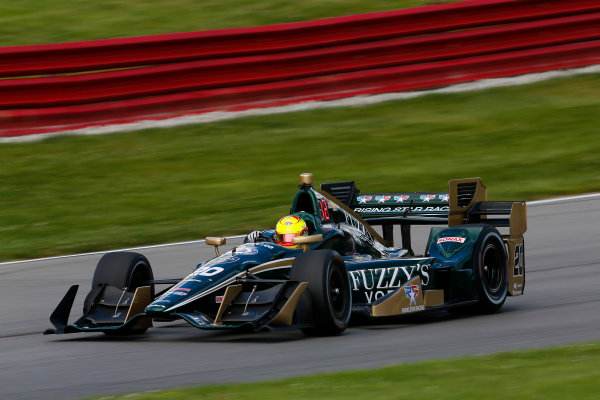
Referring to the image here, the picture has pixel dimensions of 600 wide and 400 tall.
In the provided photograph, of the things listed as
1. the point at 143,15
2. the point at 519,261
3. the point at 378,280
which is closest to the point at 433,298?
the point at 378,280

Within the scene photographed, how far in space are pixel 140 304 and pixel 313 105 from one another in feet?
34.5

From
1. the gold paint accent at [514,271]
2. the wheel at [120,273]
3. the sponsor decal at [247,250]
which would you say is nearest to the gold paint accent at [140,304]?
the wheel at [120,273]

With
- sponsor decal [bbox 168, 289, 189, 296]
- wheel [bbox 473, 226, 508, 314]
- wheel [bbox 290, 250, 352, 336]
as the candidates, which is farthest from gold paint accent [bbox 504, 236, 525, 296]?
sponsor decal [bbox 168, 289, 189, 296]

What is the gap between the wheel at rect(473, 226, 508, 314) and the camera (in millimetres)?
9852

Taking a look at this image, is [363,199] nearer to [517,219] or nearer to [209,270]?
[517,219]

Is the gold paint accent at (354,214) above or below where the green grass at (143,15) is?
below

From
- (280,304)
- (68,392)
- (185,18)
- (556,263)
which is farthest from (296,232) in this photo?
(185,18)

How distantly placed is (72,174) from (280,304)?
9310mm

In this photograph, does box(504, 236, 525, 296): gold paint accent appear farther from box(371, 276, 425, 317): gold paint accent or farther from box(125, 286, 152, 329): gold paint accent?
box(125, 286, 152, 329): gold paint accent

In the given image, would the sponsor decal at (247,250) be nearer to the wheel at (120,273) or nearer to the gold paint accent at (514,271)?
the wheel at (120,273)

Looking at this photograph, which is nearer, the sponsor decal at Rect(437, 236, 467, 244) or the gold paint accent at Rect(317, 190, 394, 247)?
the sponsor decal at Rect(437, 236, 467, 244)

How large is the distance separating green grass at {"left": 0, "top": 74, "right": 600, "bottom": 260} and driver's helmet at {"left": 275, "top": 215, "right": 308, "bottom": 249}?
4.65m

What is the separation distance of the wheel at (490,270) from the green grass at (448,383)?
276 centimetres

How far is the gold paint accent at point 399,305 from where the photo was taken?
8.95 m
